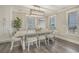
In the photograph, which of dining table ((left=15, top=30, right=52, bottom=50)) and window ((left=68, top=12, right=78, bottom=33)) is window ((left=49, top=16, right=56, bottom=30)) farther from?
window ((left=68, top=12, right=78, bottom=33))

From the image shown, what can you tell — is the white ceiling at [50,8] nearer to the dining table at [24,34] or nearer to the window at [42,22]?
the window at [42,22]

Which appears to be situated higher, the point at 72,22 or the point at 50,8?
the point at 50,8

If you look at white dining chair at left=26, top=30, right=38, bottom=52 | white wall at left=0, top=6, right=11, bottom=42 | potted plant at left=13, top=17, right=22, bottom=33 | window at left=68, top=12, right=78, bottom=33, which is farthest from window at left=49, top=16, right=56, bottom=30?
white wall at left=0, top=6, right=11, bottom=42

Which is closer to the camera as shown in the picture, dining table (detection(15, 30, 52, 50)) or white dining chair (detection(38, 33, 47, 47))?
dining table (detection(15, 30, 52, 50))

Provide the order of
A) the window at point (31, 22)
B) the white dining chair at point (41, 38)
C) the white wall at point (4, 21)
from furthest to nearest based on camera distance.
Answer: the white dining chair at point (41, 38) → the window at point (31, 22) → the white wall at point (4, 21)

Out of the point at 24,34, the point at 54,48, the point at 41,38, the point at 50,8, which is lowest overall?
the point at 54,48

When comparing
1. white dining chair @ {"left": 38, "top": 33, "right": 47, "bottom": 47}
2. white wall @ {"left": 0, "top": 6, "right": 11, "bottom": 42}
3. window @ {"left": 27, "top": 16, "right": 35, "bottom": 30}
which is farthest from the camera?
white dining chair @ {"left": 38, "top": 33, "right": 47, "bottom": 47}

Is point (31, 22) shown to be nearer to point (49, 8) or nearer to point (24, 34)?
point (24, 34)

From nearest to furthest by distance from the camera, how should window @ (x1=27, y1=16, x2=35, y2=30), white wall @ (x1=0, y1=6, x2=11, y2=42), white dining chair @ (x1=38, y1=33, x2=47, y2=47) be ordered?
white wall @ (x1=0, y1=6, x2=11, y2=42)
window @ (x1=27, y1=16, x2=35, y2=30)
white dining chair @ (x1=38, y1=33, x2=47, y2=47)

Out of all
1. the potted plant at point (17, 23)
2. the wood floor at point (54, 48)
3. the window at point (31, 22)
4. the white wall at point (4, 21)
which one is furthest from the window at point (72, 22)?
the white wall at point (4, 21)

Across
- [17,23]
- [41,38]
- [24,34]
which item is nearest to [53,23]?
[41,38]

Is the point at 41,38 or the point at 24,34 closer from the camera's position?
Result: the point at 24,34

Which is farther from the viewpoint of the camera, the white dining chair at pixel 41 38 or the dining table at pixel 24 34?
the white dining chair at pixel 41 38

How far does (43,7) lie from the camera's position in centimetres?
258
